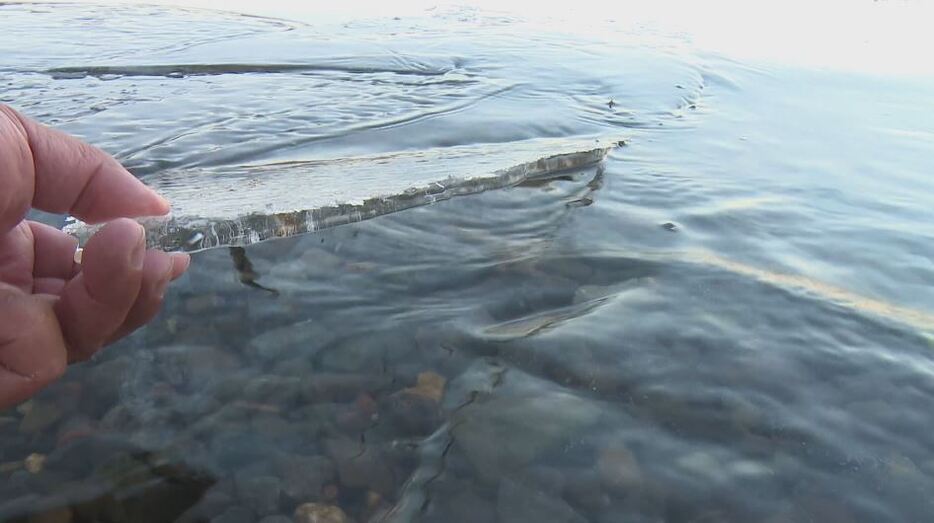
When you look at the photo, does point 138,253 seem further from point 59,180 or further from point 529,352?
point 529,352

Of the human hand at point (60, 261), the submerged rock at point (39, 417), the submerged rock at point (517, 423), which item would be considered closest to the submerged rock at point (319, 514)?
the submerged rock at point (517, 423)

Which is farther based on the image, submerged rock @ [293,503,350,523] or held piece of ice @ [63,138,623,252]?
held piece of ice @ [63,138,623,252]

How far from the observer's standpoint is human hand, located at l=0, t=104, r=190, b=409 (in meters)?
1.42

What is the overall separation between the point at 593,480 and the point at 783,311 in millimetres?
1170

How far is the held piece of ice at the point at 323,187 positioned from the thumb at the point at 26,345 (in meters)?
1.16

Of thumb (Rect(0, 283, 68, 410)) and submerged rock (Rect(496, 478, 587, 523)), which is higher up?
thumb (Rect(0, 283, 68, 410))

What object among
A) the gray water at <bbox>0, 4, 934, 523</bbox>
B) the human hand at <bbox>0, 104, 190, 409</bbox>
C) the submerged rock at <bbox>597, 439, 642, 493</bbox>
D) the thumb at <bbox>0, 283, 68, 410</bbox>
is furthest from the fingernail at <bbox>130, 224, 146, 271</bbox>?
the submerged rock at <bbox>597, 439, 642, 493</bbox>

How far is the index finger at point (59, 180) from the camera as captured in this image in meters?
1.41

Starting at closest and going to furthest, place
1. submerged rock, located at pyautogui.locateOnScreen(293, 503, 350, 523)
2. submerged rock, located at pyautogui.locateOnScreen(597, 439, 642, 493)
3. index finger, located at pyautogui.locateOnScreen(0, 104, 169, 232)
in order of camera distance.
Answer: index finger, located at pyautogui.locateOnScreen(0, 104, 169, 232) < submerged rock, located at pyautogui.locateOnScreen(293, 503, 350, 523) < submerged rock, located at pyautogui.locateOnScreen(597, 439, 642, 493)

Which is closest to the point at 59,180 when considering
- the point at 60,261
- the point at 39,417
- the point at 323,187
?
the point at 60,261

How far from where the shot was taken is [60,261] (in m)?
1.78

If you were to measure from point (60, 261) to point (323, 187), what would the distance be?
5.38 feet

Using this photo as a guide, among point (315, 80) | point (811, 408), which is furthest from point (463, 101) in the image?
point (811, 408)

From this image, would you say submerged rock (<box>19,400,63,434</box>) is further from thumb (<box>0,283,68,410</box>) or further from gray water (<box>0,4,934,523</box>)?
thumb (<box>0,283,68,410</box>)
